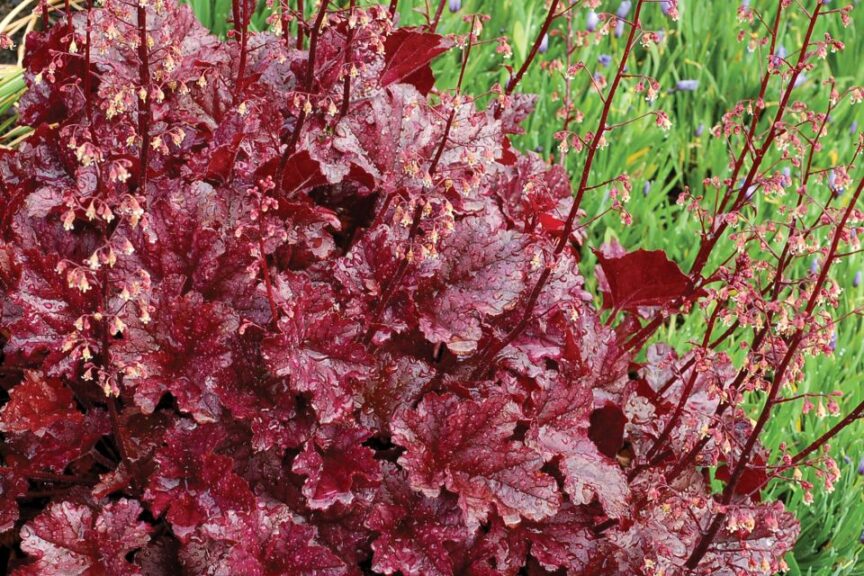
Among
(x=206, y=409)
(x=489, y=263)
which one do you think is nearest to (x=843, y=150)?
(x=489, y=263)

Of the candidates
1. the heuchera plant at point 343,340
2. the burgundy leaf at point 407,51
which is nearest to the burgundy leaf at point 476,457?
the heuchera plant at point 343,340

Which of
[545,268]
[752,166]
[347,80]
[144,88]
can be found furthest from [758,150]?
[144,88]

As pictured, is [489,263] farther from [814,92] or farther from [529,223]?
[814,92]

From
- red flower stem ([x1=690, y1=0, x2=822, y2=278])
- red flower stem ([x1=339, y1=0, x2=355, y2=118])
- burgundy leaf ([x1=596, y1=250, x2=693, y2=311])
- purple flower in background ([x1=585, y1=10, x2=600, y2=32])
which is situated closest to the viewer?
red flower stem ([x1=690, y1=0, x2=822, y2=278])

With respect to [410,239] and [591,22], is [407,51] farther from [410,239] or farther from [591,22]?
[591,22]

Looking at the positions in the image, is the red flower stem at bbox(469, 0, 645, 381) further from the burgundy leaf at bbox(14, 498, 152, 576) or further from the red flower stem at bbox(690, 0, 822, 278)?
the burgundy leaf at bbox(14, 498, 152, 576)

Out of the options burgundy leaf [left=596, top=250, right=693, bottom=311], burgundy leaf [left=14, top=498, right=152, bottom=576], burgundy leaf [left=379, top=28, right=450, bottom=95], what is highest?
burgundy leaf [left=379, top=28, right=450, bottom=95]

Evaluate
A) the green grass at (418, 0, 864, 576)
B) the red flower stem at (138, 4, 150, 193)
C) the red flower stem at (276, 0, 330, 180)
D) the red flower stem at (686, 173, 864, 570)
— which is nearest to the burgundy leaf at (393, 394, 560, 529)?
the red flower stem at (686, 173, 864, 570)

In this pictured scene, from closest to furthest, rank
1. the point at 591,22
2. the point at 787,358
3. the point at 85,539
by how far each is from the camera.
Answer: the point at 787,358, the point at 85,539, the point at 591,22

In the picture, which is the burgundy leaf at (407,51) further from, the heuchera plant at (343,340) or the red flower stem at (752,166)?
the red flower stem at (752,166)
